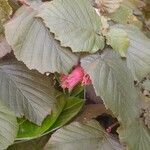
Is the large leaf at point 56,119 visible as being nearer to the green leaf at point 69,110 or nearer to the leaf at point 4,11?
the green leaf at point 69,110

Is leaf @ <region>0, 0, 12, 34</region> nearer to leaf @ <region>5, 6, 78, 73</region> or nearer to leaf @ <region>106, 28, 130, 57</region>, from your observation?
leaf @ <region>5, 6, 78, 73</region>

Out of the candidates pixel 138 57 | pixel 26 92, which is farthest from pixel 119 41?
pixel 26 92

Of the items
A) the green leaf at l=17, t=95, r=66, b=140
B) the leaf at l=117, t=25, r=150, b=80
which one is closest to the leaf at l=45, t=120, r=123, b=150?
the green leaf at l=17, t=95, r=66, b=140

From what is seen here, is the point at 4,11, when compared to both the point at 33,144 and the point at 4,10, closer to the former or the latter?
the point at 4,10

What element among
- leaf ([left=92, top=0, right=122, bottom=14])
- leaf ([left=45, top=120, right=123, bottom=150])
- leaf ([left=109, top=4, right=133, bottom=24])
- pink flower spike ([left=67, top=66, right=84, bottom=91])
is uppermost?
leaf ([left=92, top=0, right=122, bottom=14])

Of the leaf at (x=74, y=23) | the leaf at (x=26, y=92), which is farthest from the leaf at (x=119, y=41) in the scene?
the leaf at (x=26, y=92)

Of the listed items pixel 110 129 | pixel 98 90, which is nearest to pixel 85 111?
pixel 110 129

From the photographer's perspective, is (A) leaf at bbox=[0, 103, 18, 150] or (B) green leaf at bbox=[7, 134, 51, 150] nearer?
(A) leaf at bbox=[0, 103, 18, 150]
